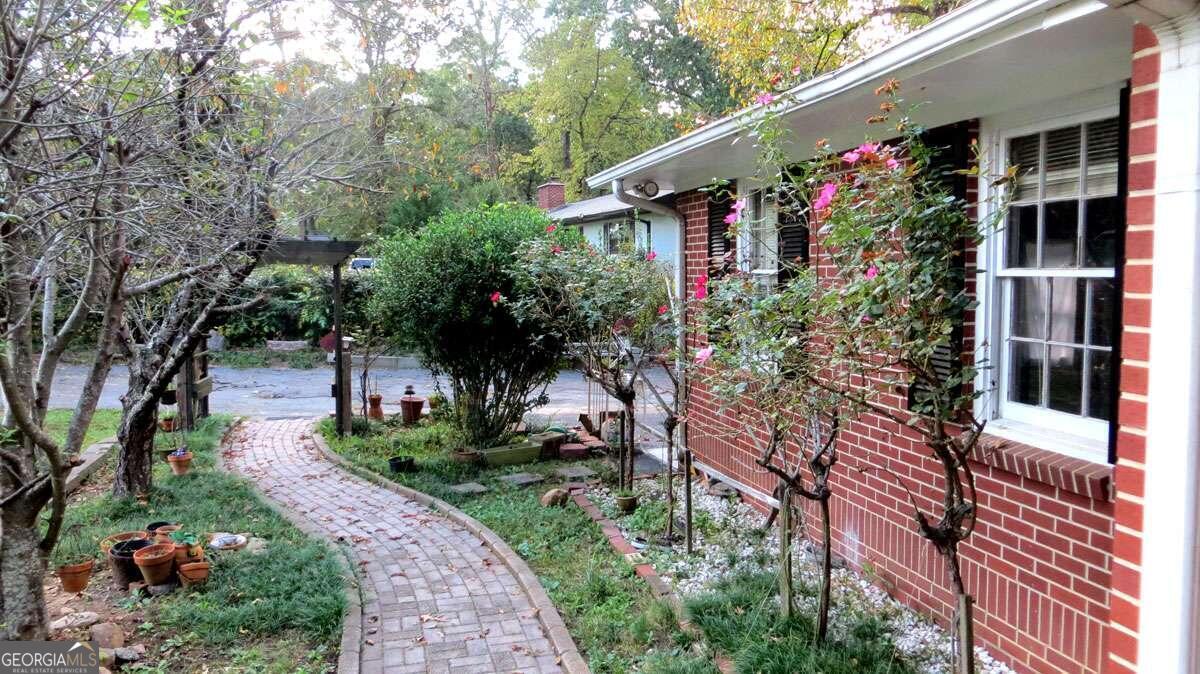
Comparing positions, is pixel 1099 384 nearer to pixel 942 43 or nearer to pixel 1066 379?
pixel 1066 379

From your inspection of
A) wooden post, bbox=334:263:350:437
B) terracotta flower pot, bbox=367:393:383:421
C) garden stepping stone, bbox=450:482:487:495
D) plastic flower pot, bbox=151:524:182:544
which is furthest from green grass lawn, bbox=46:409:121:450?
garden stepping stone, bbox=450:482:487:495

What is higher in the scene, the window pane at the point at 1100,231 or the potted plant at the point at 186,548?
the window pane at the point at 1100,231

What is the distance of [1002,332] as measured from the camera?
401 cm

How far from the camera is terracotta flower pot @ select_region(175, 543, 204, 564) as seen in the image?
539 cm

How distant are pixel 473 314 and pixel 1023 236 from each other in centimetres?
631

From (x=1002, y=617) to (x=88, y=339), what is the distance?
1988 centimetres

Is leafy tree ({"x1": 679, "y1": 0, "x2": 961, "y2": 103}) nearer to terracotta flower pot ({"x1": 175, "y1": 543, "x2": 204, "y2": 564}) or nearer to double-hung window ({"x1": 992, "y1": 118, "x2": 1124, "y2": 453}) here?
double-hung window ({"x1": 992, "y1": 118, "x2": 1124, "y2": 453})

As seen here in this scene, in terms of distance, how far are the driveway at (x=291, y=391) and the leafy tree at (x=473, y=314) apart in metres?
2.07

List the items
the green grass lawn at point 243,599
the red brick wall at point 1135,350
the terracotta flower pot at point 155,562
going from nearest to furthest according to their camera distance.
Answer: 1. the red brick wall at point 1135,350
2. the green grass lawn at point 243,599
3. the terracotta flower pot at point 155,562

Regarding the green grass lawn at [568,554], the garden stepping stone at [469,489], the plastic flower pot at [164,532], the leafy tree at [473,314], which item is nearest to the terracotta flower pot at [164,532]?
the plastic flower pot at [164,532]

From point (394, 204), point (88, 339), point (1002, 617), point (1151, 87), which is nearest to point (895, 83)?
point (1151, 87)

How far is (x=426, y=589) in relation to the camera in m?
5.61

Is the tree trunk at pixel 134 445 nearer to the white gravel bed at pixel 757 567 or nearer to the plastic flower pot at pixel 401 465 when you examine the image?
the plastic flower pot at pixel 401 465

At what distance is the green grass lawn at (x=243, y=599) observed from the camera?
448 cm
